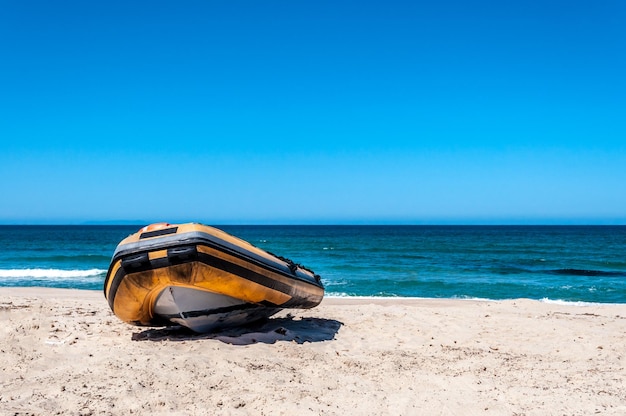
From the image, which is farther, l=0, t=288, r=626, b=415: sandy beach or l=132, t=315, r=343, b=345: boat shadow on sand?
l=132, t=315, r=343, b=345: boat shadow on sand

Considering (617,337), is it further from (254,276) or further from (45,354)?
(45,354)

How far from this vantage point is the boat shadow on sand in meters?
5.82

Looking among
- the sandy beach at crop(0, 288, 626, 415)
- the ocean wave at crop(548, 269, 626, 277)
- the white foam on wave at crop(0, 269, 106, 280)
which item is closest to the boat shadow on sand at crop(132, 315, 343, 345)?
the sandy beach at crop(0, 288, 626, 415)

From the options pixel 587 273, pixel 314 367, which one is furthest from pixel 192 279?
pixel 587 273

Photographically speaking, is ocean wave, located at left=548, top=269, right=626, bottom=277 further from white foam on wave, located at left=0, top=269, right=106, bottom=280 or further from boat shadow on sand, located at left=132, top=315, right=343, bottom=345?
white foam on wave, located at left=0, top=269, right=106, bottom=280

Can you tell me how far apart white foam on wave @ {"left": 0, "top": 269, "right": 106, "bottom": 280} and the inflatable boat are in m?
14.9

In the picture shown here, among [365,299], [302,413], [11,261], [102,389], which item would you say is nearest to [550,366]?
[302,413]

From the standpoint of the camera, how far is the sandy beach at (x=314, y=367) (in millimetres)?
3873

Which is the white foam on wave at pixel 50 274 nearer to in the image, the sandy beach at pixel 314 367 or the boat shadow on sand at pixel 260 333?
the sandy beach at pixel 314 367

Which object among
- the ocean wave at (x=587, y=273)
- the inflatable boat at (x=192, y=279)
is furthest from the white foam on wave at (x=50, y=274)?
the ocean wave at (x=587, y=273)

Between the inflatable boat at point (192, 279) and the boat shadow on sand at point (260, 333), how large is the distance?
0.16 metres

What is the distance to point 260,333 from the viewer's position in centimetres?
611

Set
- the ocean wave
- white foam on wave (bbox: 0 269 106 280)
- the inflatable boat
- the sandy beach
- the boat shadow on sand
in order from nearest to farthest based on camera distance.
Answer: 1. the sandy beach
2. the inflatable boat
3. the boat shadow on sand
4. white foam on wave (bbox: 0 269 106 280)
5. the ocean wave

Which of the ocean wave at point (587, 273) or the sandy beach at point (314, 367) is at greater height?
the sandy beach at point (314, 367)
